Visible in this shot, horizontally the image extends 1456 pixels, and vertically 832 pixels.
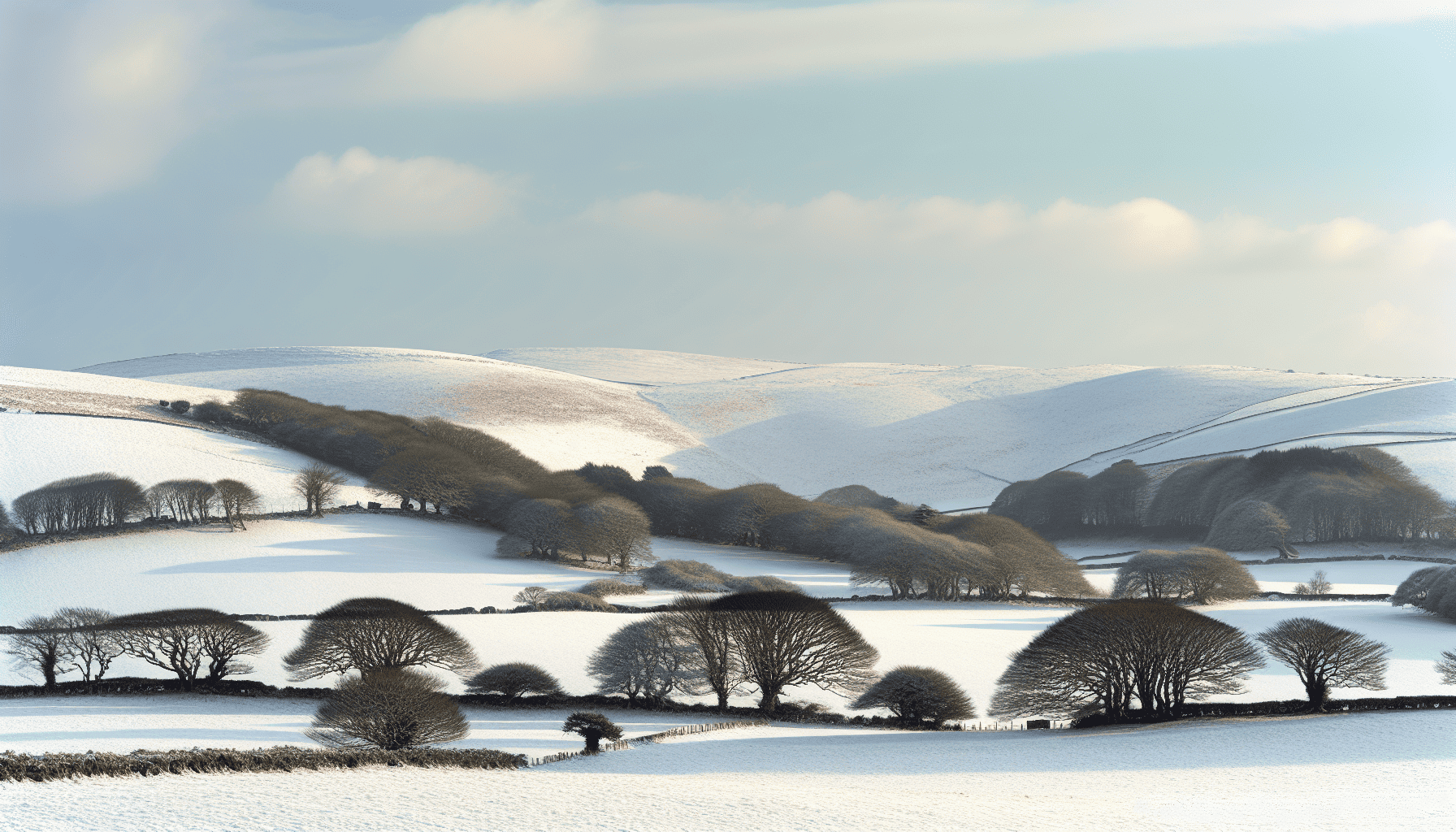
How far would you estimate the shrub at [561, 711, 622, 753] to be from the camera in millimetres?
29188

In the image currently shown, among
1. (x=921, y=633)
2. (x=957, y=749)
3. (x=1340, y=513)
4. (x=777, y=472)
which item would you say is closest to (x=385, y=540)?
(x=921, y=633)

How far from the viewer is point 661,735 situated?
31.3 meters

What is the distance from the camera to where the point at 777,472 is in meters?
145

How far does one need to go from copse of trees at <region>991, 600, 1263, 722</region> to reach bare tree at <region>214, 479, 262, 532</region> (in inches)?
1969

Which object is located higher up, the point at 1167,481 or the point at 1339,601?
the point at 1167,481

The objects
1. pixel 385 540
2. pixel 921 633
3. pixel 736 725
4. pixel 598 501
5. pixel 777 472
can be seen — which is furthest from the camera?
pixel 777 472

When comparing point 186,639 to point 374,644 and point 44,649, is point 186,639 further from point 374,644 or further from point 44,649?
point 374,644

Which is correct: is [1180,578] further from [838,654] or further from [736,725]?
[736,725]

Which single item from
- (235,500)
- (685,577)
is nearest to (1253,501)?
(685,577)

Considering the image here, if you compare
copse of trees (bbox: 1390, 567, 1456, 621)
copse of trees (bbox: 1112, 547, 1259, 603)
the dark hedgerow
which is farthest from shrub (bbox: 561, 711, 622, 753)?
copse of trees (bbox: 1390, 567, 1456, 621)

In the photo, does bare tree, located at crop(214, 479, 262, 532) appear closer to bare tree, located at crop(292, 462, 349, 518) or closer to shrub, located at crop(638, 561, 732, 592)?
bare tree, located at crop(292, 462, 349, 518)

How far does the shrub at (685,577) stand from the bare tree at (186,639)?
27707mm

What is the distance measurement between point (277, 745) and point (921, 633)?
28768 mm

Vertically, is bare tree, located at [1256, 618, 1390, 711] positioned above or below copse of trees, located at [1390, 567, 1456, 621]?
below
